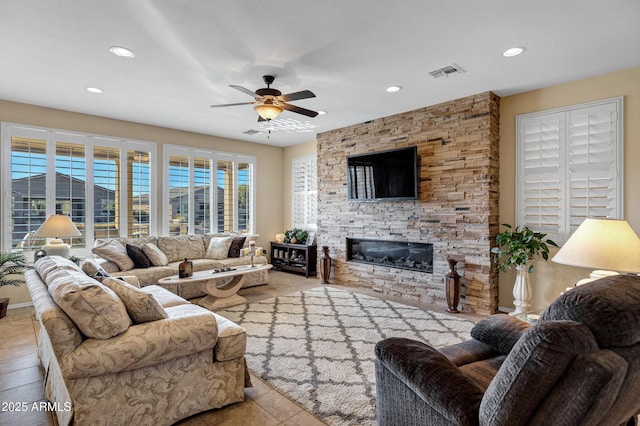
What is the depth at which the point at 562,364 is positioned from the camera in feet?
3.10

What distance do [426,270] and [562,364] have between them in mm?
3892

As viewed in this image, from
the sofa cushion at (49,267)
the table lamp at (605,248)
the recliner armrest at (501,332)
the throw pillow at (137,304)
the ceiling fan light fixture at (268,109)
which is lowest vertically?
the recliner armrest at (501,332)

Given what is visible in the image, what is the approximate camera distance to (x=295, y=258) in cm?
662

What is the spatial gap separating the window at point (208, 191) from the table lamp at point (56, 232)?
1.67 meters

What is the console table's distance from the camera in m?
6.32

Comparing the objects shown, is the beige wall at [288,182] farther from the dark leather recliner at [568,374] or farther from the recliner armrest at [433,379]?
the dark leather recliner at [568,374]

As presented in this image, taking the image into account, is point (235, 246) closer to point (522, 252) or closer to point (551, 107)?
point (522, 252)

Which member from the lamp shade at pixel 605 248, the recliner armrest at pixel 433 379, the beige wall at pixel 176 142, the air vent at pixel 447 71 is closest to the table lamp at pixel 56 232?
the beige wall at pixel 176 142

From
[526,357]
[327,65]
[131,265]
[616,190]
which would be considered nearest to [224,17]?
[327,65]

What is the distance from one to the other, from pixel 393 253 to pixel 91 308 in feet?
13.8

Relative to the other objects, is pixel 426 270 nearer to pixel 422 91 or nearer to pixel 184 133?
pixel 422 91

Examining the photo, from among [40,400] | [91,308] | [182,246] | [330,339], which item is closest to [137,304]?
[91,308]

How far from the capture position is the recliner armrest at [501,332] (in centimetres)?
191

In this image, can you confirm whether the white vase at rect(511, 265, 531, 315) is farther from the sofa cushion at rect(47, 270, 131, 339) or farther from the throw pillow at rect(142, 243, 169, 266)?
the throw pillow at rect(142, 243, 169, 266)
